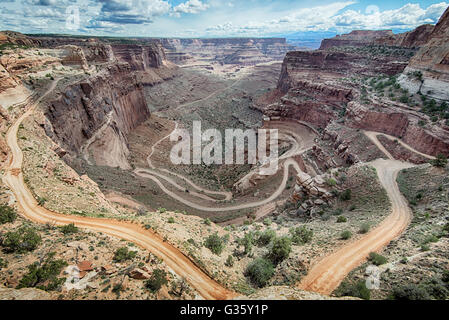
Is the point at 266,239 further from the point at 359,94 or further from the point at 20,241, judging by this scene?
the point at 359,94

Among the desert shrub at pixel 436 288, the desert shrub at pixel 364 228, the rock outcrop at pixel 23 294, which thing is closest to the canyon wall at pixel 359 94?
the desert shrub at pixel 364 228

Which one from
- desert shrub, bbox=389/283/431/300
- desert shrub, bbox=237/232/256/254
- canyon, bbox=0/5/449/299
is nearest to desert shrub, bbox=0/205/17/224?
canyon, bbox=0/5/449/299

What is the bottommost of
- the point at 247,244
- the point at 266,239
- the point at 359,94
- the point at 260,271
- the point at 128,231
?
the point at 266,239

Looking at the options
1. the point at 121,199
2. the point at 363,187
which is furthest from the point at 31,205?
the point at 363,187

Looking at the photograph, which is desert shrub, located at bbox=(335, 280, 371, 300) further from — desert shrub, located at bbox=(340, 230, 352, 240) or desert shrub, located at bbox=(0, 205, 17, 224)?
desert shrub, located at bbox=(0, 205, 17, 224)

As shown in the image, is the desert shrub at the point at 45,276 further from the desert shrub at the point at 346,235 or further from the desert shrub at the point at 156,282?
the desert shrub at the point at 346,235

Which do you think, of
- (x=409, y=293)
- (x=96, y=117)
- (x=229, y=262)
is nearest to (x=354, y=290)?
(x=409, y=293)
